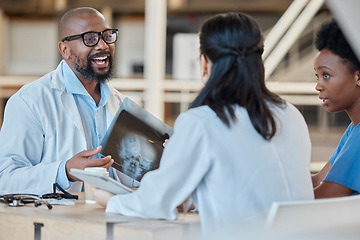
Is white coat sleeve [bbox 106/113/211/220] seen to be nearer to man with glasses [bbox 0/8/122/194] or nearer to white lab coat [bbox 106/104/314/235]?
white lab coat [bbox 106/104/314/235]

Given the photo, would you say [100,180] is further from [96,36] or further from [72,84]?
[96,36]

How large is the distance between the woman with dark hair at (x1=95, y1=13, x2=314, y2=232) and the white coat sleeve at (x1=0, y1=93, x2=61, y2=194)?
31.2 inches

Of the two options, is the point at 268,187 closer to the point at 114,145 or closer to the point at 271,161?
the point at 271,161

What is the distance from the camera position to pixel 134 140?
90.4 inches

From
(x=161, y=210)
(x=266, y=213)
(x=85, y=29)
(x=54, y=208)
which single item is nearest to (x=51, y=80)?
(x=85, y=29)

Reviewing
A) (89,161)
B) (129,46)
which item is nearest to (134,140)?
(89,161)

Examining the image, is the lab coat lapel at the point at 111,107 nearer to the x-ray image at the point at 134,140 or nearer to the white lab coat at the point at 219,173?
the x-ray image at the point at 134,140

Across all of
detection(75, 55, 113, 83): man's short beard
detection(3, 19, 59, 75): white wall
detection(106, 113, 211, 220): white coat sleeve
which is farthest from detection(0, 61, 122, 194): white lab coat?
detection(3, 19, 59, 75): white wall

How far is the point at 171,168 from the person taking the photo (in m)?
1.61

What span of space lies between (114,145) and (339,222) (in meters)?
0.97

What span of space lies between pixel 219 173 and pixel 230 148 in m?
0.07

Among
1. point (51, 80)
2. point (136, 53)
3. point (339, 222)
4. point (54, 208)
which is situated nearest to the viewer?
point (339, 222)

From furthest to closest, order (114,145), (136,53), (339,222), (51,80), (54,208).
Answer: (136,53) → (51,80) → (114,145) → (54,208) → (339,222)

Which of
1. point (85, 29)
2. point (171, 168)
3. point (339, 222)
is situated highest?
point (85, 29)
